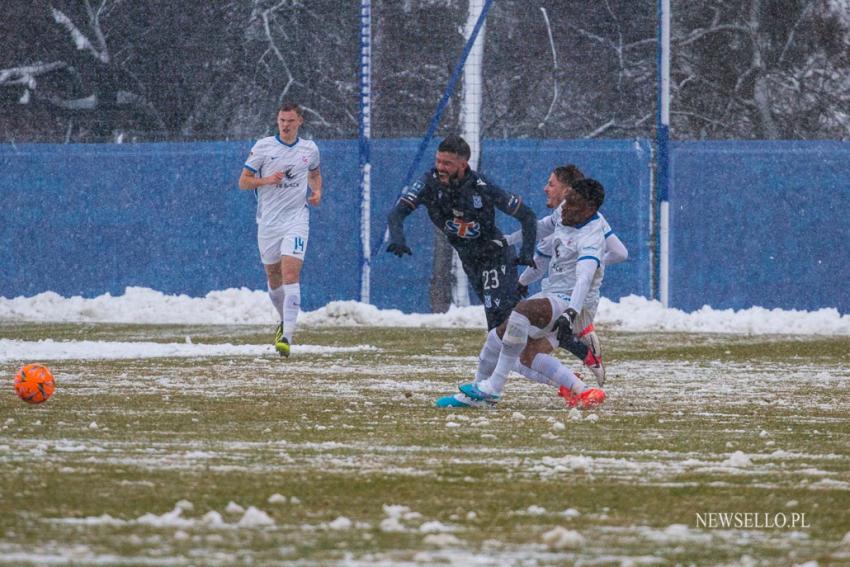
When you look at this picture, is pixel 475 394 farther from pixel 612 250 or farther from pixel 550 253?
pixel 612 250

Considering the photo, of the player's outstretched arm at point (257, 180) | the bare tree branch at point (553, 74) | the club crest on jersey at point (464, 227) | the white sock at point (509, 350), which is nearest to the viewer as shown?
the white sock at point (509, 350)

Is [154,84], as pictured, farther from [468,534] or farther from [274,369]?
[468,534]

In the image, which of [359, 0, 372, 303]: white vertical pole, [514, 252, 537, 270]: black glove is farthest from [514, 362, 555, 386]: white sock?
[359, 0, 372, 303]: white vertical pole

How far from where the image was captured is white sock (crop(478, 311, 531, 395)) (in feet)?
33.2

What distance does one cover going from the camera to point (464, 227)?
11258 millimetres

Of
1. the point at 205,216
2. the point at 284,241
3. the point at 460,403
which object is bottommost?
the point at 460,403

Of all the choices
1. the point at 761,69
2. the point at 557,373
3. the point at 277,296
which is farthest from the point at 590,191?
the point at 761,69

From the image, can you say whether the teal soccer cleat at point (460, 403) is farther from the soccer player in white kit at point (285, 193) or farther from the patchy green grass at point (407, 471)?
the soccer player in white kit at point (285, 193)

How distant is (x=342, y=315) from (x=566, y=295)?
10811mm

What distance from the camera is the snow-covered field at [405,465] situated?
16.8 feet

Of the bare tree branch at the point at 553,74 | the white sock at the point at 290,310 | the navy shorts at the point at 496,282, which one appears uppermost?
the bare tree branch at the point at 553,74

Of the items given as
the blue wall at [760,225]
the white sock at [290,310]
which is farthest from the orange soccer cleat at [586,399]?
the blue wall at [760,225]

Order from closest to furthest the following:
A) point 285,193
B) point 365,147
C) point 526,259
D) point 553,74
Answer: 1. point 526,259
2. point 285,193
3. point 365,147
4. point 553,74

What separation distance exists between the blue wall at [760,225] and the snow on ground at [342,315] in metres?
0.76
